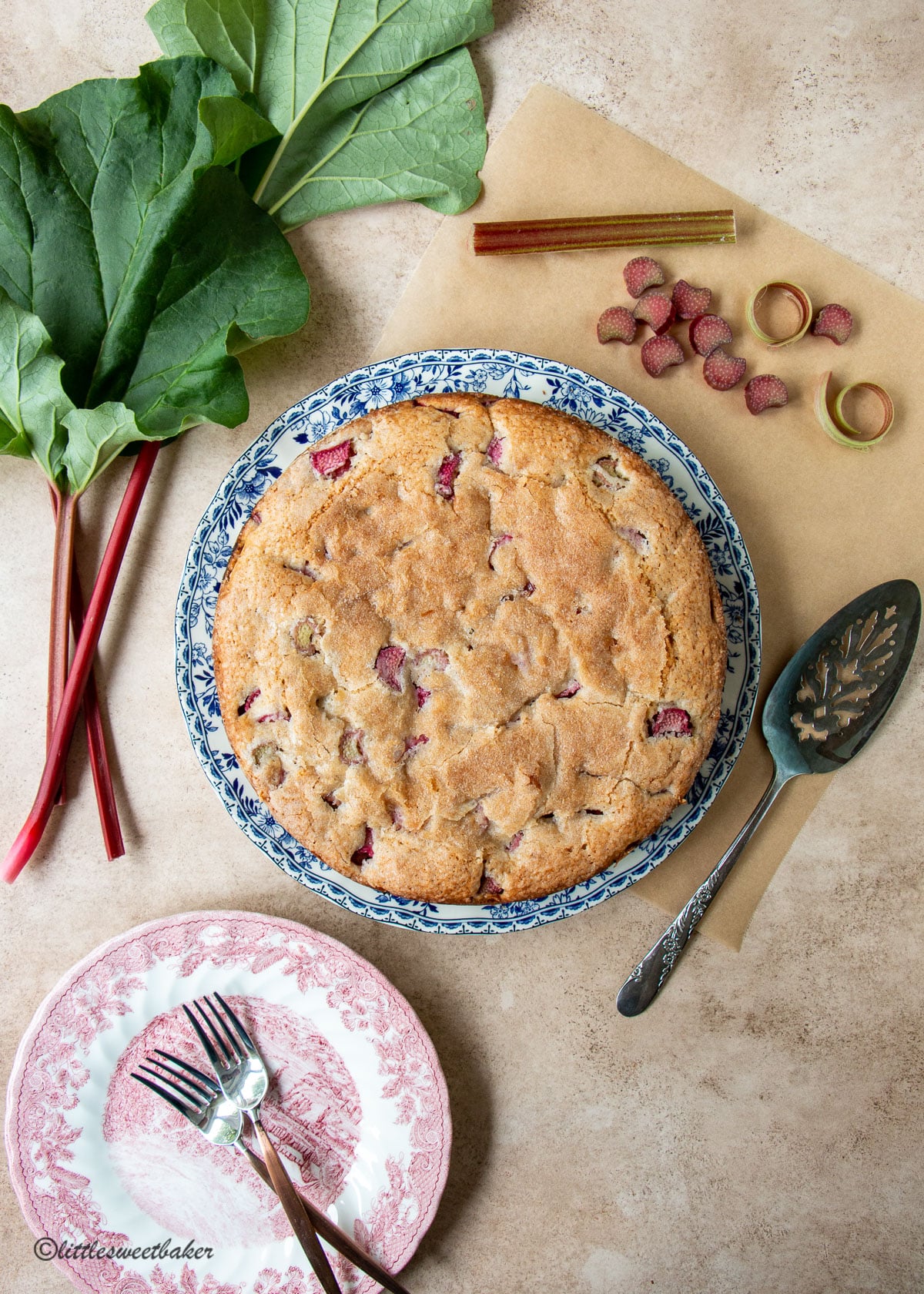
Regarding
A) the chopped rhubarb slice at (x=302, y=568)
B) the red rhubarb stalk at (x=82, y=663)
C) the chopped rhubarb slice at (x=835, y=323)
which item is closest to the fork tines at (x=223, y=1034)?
the red rhubarb stalk at (x=82, y=663)

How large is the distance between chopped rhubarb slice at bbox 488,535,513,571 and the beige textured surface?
0.85m

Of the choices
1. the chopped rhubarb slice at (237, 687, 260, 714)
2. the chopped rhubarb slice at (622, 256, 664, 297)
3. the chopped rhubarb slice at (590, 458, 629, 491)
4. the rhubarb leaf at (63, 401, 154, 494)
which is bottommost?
the chopped rhubarb slice at (237, 687, 260, 714)

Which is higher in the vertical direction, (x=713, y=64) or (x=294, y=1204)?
(x=713, y=64)

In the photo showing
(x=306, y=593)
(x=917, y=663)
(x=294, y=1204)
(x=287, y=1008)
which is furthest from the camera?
(x=917, y=663)

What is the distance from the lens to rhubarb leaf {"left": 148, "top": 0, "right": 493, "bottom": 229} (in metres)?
2.13

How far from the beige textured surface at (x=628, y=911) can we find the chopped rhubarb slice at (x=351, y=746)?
0.70 metres

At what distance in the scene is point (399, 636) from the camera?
1813 millimetres

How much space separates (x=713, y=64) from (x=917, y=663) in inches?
72.6

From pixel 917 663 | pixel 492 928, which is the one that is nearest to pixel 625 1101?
pixel 492 928

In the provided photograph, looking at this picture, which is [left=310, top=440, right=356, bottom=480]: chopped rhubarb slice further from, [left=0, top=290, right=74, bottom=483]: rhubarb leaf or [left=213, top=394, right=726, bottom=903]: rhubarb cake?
[left=0, top=290, right=74, bottom=483]: rhubarb leaf

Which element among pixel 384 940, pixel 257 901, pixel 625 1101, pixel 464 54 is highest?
pixel 464 54

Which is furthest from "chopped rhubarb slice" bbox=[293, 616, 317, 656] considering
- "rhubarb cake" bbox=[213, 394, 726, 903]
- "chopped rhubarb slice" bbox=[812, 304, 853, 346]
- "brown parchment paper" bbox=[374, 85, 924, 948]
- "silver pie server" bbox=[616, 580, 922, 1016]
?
"chopped rhubarb slice" bbox=[812, 304, 853, 346]

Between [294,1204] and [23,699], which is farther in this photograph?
[23,699]

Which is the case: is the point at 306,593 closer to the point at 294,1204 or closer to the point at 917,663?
the point at 294,1204
